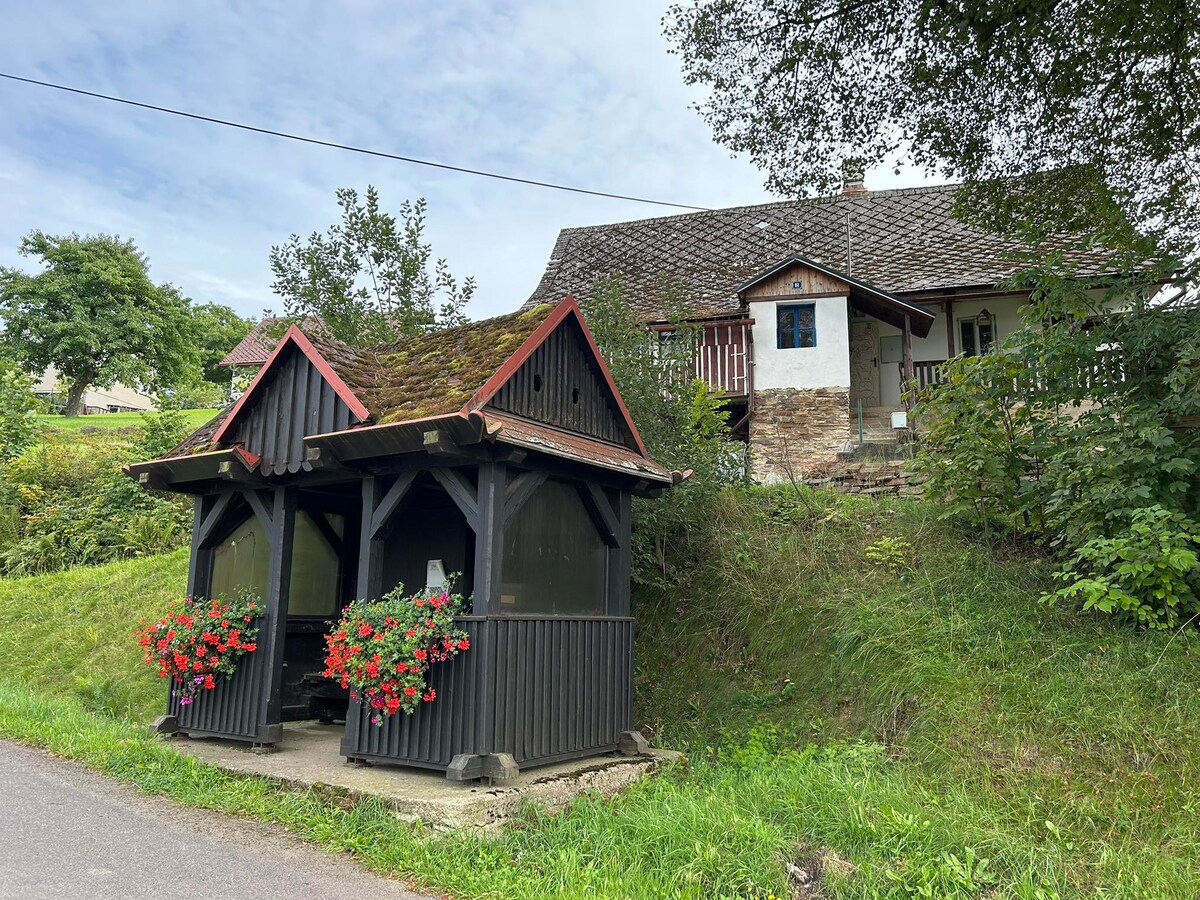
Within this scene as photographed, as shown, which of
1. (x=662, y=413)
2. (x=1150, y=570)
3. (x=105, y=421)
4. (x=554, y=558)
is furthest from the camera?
(x=105, y=421)

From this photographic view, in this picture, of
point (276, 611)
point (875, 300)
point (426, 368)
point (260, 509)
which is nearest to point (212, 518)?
point (260, 509)

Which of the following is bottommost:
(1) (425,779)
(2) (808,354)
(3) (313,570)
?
(1) (425,779)

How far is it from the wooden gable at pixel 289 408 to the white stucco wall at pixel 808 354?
36.7 ft

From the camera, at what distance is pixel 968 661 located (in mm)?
7012

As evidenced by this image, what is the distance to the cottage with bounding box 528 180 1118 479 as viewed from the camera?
655 inches

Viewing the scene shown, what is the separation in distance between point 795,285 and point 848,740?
11744mm

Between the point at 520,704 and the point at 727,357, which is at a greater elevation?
the point at 727,357

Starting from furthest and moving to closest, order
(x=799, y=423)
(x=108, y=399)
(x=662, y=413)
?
(x=108, y=399) < (x=799, y=423) < (x=662, y=413)

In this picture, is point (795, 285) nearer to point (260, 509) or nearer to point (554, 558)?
point (554, 558)

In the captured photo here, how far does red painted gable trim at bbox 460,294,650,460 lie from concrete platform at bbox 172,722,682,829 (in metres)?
2.61

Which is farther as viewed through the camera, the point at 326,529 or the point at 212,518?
the point at 326,529

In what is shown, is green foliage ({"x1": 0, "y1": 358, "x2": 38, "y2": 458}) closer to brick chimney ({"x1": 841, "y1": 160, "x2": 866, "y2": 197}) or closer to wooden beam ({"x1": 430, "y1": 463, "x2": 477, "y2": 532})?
wooden beam ({"x1": 430, "y1": 463, "x2": 477, "y2": 532})

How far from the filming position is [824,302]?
55.2 feet

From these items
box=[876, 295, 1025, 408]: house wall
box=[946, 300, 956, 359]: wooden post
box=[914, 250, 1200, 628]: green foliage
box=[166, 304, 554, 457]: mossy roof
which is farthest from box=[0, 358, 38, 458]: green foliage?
box=[946, 300, 956, 359]: wooden post
